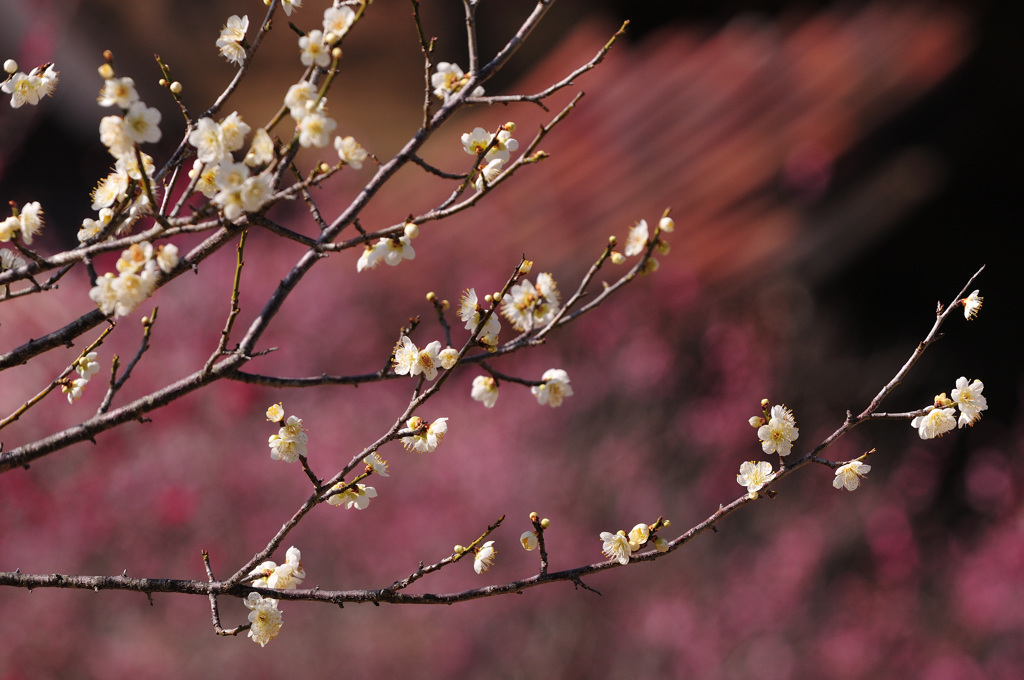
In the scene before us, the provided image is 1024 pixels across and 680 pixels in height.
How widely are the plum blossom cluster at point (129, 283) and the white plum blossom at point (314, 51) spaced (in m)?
0.30

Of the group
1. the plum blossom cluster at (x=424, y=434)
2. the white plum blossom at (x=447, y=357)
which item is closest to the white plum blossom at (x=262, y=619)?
the plum blossom cluster at (x=424, y=434)

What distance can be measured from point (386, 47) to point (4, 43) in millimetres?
3048

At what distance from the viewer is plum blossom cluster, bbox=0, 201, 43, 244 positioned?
1015 millimetres

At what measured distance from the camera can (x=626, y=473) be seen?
407cm

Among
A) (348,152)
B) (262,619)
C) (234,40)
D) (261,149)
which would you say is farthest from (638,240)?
(262,619)

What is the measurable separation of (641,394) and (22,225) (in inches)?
148

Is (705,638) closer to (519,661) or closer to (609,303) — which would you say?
(519,661)

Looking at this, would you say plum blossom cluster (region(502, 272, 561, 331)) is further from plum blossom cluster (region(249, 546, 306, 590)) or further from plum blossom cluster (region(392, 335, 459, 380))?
plum blossom cluster (region(249, 546, 306, 590))

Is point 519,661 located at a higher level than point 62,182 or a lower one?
lower

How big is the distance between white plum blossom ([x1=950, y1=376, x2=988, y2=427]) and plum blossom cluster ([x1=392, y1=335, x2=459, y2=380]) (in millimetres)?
831

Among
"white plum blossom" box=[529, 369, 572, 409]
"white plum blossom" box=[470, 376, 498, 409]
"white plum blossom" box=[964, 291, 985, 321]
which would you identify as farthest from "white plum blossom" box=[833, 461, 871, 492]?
"white plum blossom" box=[470, 376, 498, 409]

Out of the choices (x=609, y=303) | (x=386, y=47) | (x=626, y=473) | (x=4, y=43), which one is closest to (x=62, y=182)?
(x=4, y=43)

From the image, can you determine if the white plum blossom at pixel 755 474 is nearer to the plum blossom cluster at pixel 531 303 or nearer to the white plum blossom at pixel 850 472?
the white plum blossom at pixel 850 472

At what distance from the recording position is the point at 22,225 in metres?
1.04
